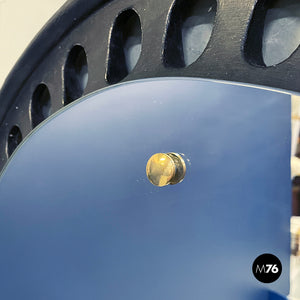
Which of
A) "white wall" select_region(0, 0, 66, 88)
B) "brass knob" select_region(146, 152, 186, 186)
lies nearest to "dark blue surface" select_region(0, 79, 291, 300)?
"brass knob" select_region(146, 152, 186, 186)

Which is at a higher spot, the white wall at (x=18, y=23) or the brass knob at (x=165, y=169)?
the white wall at (x=18, y=23)

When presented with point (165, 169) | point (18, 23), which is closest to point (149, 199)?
point (165, 169)

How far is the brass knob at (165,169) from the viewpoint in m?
0.32

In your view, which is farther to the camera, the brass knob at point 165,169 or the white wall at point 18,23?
the white wall at point 18,23

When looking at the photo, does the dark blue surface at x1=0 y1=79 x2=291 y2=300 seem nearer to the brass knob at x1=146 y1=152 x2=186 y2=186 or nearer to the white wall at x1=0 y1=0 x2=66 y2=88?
the brass knob at x1=146 y1=152 x2=186 y2=186

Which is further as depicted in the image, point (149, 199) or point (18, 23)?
point (18, 23)

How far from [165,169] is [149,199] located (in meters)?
0.03

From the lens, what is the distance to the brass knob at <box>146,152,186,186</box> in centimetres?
32

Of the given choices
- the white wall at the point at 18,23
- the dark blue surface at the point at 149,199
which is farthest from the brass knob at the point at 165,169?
the white wall at the point at 18,23

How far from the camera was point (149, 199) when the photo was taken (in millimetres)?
337

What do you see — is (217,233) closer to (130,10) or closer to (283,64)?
(283,64)

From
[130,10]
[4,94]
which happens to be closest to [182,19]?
[130,10]

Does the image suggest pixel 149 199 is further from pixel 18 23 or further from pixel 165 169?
pixel 18 23

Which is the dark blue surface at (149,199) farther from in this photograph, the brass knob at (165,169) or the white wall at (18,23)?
the white wall at (18,23)
